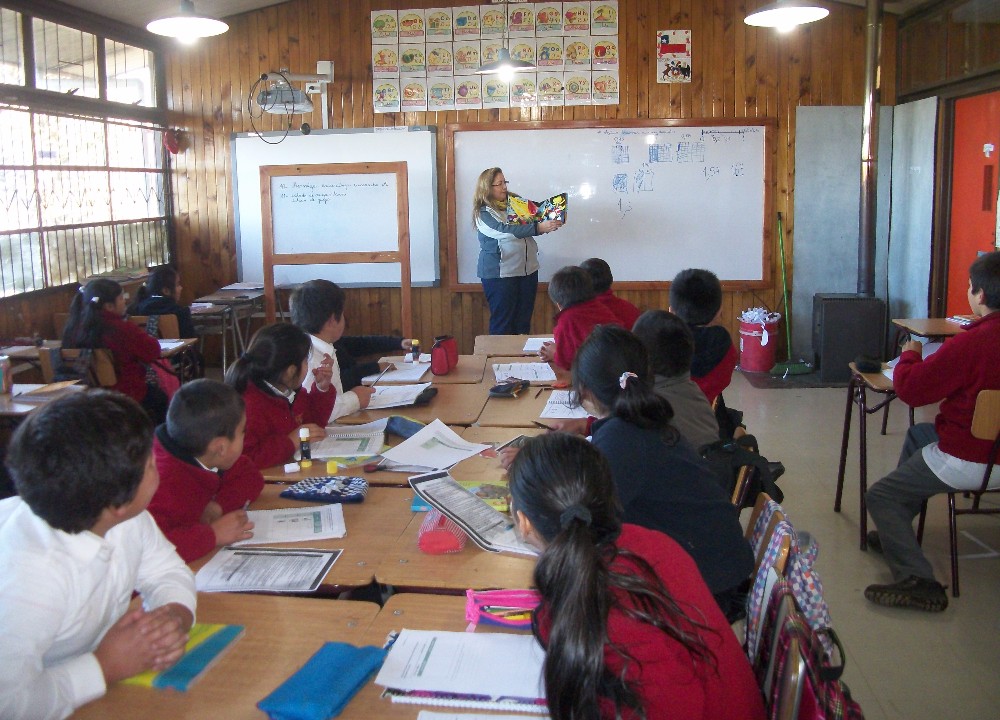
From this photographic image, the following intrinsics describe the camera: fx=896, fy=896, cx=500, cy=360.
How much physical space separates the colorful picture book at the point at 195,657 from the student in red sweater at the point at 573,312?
2.49 metres

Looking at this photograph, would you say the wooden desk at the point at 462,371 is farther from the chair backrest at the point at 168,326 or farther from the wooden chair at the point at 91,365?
the chair backrest at the point at 168,326

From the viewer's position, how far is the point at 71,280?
19.7 feet

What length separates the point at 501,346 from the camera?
4.75 metres

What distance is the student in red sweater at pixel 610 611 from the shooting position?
119 cm

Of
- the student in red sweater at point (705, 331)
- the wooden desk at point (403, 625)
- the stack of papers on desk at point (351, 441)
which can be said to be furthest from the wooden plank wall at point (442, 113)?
the wooden desk at point (403, 625)

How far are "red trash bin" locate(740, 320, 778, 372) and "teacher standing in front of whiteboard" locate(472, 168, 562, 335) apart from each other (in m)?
1.74

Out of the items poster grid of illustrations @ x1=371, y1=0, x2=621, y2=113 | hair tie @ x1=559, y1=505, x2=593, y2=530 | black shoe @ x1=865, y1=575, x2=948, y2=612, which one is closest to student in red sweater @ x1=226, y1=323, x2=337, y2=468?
hair tie @ x1=559, y1=505, x2=593, y2=530

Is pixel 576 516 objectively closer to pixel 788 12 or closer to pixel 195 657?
pixel 195 657

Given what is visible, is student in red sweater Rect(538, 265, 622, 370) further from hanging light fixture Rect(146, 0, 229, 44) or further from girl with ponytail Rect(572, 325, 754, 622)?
hanging light fixture Rect(146, 0, 229, 44)

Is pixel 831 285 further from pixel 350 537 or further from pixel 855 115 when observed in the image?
pixel 350 537

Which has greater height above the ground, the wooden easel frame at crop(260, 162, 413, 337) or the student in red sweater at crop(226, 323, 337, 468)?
the wooden easel frame at crop(260, 162, 413, 337)

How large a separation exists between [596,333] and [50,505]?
1360 mm

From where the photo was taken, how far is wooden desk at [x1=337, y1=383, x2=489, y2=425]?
319 centimetres

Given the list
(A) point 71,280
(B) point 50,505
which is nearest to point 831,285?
(A) point 71,280
